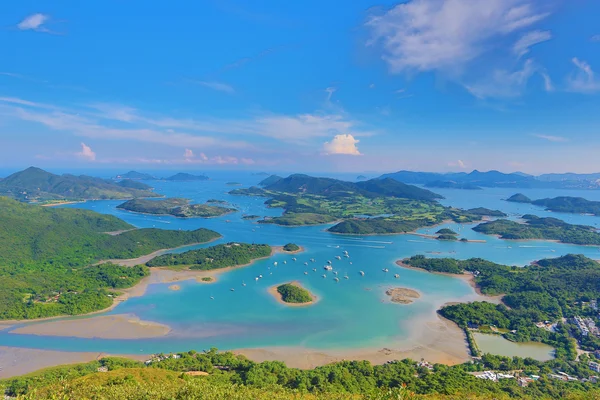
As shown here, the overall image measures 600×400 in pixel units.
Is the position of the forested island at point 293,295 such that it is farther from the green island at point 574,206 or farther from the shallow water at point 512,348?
the green island at point 574,206

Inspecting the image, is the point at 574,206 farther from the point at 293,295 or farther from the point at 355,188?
the point at 293,295

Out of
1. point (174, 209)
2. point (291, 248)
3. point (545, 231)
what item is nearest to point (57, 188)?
point (174, 209)

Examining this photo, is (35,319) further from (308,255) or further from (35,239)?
(308,255)

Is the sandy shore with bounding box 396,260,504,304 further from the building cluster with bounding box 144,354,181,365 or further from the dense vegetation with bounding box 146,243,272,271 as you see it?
the building cluster with bounding box 144,354,181,365

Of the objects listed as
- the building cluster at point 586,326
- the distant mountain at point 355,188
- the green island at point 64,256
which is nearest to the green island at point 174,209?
the green island at point 64,256

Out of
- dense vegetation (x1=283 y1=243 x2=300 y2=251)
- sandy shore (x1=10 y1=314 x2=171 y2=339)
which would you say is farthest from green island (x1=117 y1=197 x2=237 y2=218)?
sandy shore (x1=10 y1=314 x2=171 y2=339)

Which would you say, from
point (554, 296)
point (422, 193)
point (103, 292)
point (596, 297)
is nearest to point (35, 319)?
point (103, 292)
